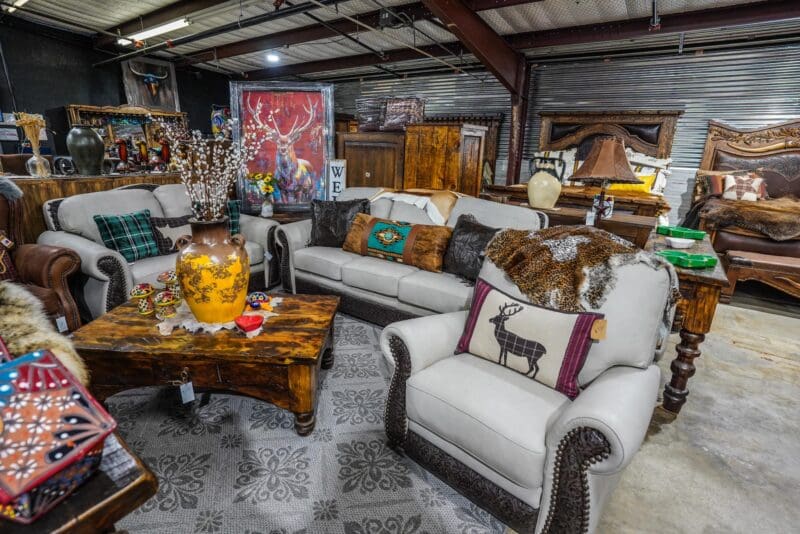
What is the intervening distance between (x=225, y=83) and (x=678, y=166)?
8.45 meters

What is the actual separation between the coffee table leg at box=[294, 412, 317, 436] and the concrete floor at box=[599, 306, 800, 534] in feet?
4.08

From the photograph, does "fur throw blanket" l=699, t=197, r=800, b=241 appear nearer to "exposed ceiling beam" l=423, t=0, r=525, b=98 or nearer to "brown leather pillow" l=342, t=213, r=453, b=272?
"exposed ceiling beam" l=423, t=0, r=525, b=98

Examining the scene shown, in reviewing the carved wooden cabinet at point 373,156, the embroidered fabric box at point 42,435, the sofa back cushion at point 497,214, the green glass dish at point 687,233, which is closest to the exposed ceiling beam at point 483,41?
the carved wooden cabinet at point 373,156

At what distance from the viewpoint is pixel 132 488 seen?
2.37 ft

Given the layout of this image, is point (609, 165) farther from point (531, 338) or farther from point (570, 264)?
point (531, 338)

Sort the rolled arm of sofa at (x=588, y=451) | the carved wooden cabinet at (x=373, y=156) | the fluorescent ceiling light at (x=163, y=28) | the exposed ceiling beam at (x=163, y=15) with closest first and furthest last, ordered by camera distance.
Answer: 1. the rolled arm of sofa at (x=588, y=451)
2. the exposed ceiling beam at (x=163, y=15)
3. the fluorescent ceiling light at (x=163, y=28)
4. the carved wooden cabinet at (x=373, y=156)

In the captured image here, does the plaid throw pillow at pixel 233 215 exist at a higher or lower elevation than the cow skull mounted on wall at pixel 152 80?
lower

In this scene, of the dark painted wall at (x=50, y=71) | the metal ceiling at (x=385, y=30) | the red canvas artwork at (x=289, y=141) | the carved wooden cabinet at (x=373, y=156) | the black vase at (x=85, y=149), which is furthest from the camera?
the carved wooden cabinet at (x=373, y=156)

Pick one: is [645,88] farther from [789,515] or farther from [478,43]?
[789,515]

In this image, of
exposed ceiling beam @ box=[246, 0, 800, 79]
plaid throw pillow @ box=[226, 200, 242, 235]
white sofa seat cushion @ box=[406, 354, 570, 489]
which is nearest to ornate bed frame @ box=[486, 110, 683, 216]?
exposed ceiling beam @ box=[246, 0, 800, 79]

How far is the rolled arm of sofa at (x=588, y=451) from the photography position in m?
1.06

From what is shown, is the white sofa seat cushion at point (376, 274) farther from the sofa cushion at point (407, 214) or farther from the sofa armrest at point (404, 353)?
the sofa armrest at point (404, 353)

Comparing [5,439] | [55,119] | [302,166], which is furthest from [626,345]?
[55,119]

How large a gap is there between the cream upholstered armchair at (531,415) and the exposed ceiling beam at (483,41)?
3.07 m
